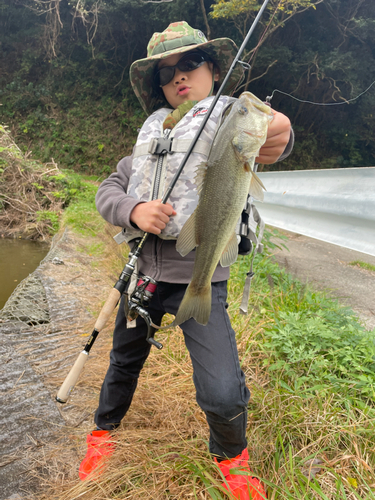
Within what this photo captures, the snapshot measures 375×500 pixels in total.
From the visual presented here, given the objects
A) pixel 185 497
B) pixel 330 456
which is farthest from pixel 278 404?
pixel 185 497

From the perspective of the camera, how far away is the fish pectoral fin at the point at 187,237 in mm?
1402

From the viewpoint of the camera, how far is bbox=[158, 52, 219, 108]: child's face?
79.9 inches

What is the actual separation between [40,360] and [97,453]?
157 centimetres

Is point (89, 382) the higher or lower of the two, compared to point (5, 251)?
higher

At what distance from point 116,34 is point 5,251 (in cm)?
1501

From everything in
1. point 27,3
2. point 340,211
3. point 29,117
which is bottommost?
point 29,117

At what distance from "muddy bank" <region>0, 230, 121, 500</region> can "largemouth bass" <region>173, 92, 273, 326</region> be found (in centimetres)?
167

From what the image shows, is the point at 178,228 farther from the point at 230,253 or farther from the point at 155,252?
the point at 230,253

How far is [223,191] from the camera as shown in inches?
51.4

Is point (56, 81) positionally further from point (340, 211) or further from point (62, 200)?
point (340, 211)

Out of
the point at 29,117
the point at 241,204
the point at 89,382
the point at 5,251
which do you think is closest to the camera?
the point at 241,204

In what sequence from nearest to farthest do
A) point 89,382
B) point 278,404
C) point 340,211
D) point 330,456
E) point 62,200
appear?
1. point 330,456
2. point 278,404
3. point 340,211
4. point 89,382
5. point 62,200

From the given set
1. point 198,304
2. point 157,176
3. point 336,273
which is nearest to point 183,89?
point 157,176

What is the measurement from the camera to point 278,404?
2.17m
